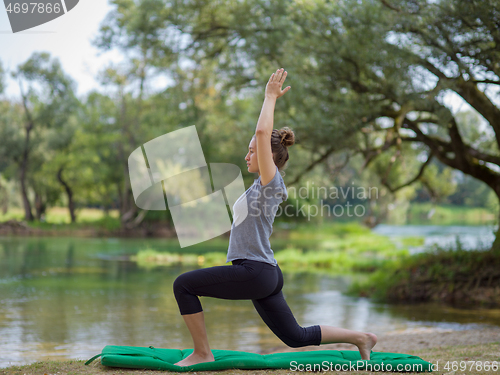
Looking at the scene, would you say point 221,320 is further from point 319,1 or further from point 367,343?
point 319,1

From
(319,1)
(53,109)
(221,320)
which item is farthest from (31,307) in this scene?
(53,109)

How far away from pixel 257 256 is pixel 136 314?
6.37 m

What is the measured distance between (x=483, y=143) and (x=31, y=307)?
10.8m

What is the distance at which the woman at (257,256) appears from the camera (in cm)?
325

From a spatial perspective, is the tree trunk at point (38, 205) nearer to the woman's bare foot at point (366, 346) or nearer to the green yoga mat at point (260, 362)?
the green yoga mat at point (260, 362)

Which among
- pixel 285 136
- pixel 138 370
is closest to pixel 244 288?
pixel 138 370

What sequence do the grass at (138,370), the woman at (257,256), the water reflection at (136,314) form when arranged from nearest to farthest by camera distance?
the woman at (257,256) < the grass at (138,370) < the water reflection at (136,314)

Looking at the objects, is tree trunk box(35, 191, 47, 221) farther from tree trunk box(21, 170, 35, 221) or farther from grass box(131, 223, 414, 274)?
grass box(131, 223, 414, 274)

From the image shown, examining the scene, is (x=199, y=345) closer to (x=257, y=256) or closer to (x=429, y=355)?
(x=257, y=256)

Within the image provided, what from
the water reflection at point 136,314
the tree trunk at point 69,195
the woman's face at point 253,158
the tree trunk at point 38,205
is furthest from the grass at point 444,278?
Answer: the tree trunk at point 38,205

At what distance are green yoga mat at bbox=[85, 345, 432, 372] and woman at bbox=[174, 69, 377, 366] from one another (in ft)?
1.05

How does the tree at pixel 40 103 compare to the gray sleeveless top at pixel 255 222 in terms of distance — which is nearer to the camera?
the gray sleeveless top at pixel 255 222

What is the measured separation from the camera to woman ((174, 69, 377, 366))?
3.25 meters

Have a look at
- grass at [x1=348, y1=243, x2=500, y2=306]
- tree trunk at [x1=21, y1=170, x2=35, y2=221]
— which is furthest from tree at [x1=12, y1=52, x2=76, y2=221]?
grass at [x1=348, y1=243, x2=500, y2=306]
